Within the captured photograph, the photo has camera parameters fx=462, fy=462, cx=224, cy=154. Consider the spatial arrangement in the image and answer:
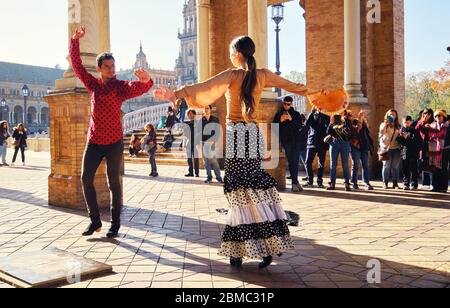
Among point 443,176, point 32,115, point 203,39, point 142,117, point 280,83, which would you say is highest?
point 32,115

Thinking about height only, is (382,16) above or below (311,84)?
above

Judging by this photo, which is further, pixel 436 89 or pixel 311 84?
pixel 436 89

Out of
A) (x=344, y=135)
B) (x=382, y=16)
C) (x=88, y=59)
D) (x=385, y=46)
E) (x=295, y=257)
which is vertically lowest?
(x=295, y=257)

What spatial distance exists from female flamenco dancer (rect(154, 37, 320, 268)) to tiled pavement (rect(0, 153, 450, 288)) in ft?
0.79

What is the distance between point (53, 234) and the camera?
5449 millimetres

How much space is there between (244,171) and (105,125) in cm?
200

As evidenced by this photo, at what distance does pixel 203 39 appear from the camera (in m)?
15.5

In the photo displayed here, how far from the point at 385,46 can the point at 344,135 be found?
14.2 ft

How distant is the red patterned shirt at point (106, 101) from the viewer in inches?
206

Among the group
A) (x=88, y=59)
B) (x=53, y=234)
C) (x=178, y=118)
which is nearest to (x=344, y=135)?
(x=88, y=59)

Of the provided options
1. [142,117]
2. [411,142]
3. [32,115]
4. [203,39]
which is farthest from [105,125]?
[32,115]

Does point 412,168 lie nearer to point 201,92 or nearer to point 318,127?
point 318,127
